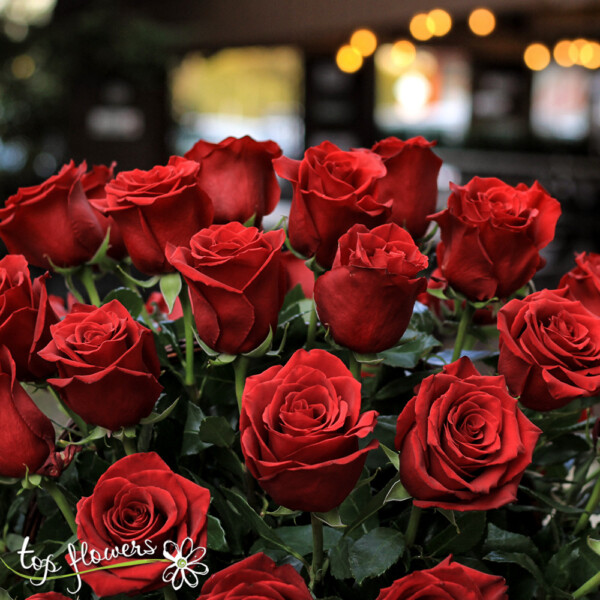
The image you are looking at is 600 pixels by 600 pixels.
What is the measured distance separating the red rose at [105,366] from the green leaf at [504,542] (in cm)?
27

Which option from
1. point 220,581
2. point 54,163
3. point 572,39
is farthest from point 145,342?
point 572,39

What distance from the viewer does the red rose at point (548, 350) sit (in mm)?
469

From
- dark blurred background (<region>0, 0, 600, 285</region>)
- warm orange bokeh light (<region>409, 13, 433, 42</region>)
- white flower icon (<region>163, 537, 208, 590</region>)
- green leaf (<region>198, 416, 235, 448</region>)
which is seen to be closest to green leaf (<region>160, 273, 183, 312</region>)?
green leaf (<region>198, 416, 235, 448</region>)

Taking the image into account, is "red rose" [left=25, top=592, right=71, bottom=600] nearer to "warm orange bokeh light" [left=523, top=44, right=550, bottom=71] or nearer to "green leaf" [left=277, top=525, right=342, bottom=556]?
"green leaf" [left=277, top=525, right=342, bottom=556]

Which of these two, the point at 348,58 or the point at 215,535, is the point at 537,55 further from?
the point at 215,535

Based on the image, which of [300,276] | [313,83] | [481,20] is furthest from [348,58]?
[300,276]

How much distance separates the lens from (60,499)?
508mm

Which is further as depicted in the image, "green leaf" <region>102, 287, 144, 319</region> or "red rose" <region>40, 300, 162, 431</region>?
"green leaf" <region>102, 287, 144, 319</region>

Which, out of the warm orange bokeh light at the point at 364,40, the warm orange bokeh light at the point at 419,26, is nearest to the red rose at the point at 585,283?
the warm orange bokeh light at the point at 419,26

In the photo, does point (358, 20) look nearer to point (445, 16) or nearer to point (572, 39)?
point (445, 16)

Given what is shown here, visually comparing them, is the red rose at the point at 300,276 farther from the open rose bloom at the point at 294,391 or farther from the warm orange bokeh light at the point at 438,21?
the warm orange bokeh light at the point at 438,21

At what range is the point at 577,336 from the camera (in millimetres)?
490

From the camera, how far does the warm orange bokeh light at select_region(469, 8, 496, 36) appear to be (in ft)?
23.0

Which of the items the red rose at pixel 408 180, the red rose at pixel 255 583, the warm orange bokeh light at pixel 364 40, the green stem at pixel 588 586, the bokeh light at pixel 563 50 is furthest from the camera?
the bokeh light at pixel 563 50
